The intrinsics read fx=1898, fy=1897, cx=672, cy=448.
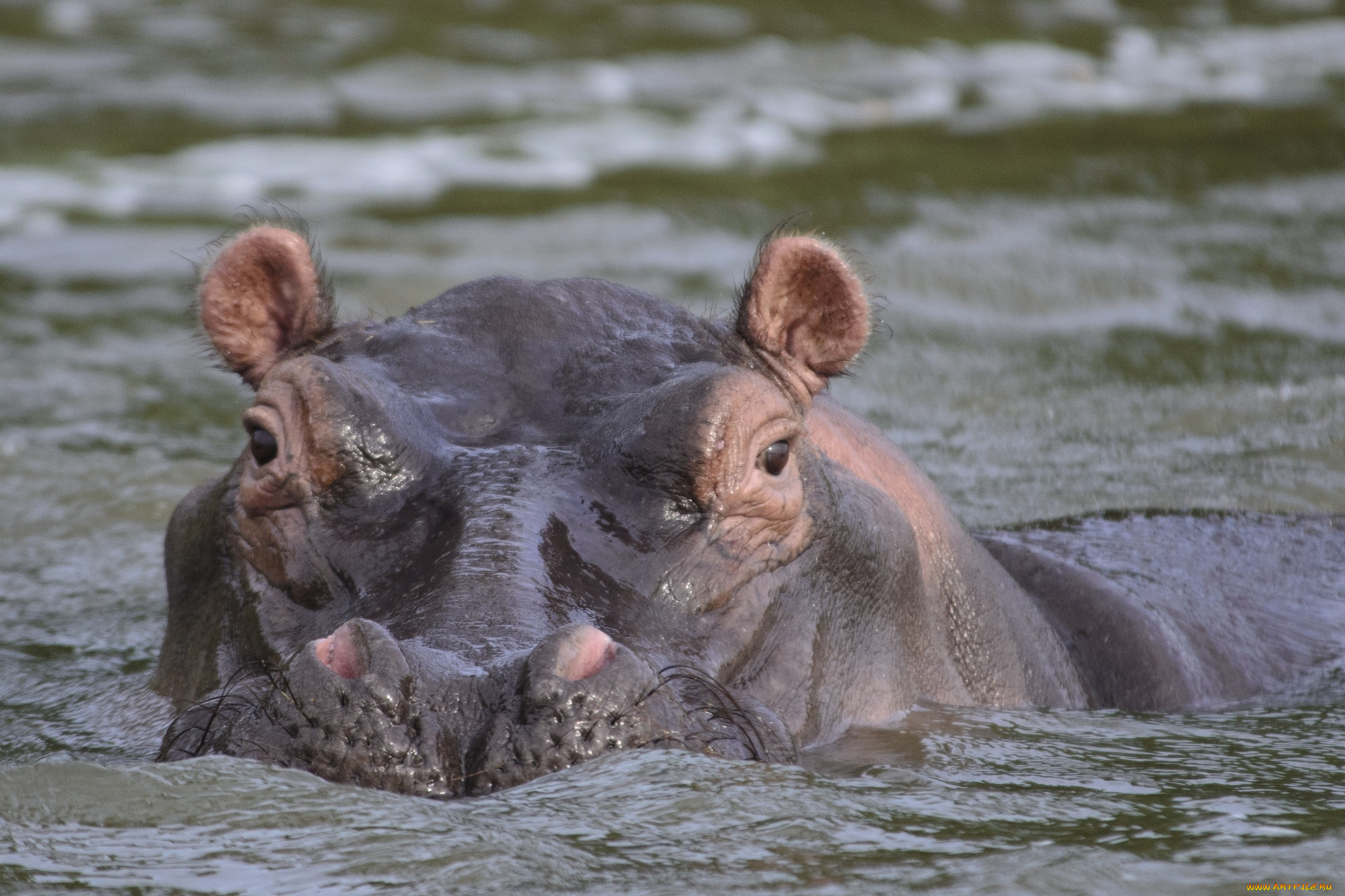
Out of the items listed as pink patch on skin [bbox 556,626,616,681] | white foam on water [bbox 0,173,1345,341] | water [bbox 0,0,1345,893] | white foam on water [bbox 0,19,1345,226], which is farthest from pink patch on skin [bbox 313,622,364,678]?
white foam on water [bbox 0,19,1345,226]

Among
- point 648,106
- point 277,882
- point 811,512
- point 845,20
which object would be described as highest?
point 845,20

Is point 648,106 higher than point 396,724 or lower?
higher

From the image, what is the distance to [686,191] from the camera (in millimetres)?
13625

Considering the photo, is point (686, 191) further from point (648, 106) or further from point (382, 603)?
point (382, 603)

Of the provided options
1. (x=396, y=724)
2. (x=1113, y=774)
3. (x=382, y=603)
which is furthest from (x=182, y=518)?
(x=1113, y=774)

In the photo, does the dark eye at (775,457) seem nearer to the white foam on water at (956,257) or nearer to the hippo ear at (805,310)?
the hippo ear at (805,310)

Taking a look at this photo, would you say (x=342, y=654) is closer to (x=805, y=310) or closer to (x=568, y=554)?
(x=568, y=554)

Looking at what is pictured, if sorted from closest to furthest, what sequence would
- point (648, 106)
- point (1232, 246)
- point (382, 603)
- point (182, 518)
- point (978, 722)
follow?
point (382, 603), point (978, 722), point (182, 518), point (1232, 246), point (648, 106)

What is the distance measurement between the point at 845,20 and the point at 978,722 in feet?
47.7

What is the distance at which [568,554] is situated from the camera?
12.8 ft

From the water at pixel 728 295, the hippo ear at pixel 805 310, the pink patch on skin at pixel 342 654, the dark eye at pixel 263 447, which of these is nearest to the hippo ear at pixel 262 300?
the dark eye at pixel 263 447

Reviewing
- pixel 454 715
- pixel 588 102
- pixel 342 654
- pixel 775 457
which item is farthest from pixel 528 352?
pixel 588 102

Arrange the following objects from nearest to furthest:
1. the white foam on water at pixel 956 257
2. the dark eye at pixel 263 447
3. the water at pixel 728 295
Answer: the water at pixel 728 295 → the dark eye at pixel 263 447 → the white foam on water at pixel 956 257

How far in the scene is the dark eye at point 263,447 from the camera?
430 cm
